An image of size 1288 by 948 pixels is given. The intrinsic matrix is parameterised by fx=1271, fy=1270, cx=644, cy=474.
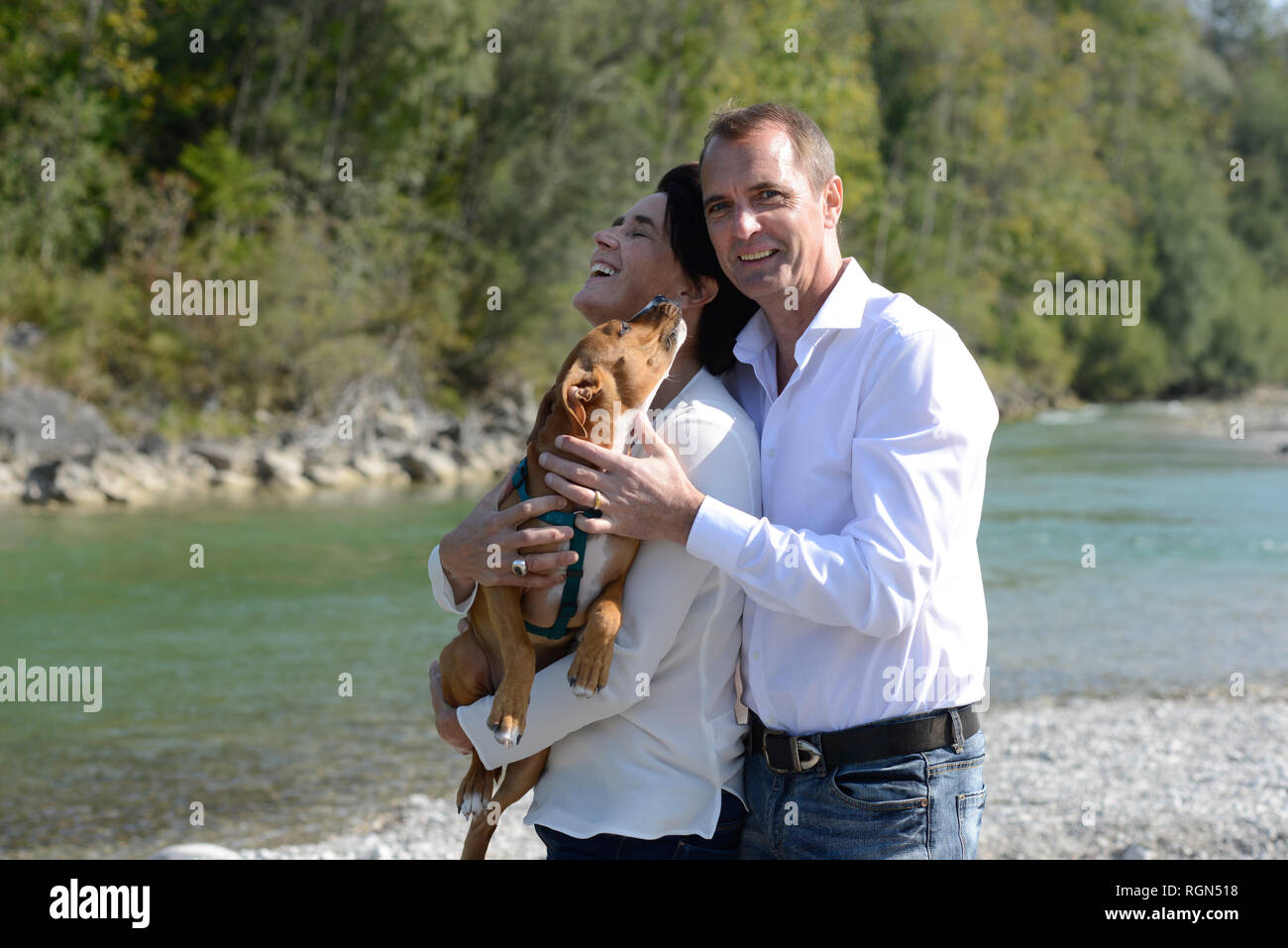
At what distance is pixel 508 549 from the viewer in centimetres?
309

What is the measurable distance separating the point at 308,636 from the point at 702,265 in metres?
11.1

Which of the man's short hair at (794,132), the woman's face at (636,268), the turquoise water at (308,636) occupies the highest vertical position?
the man's short hair at (794,132)

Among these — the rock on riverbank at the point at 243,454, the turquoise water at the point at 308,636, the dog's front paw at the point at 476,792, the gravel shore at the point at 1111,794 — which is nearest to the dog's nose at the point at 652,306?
the dog's front paw at the point at 476,792

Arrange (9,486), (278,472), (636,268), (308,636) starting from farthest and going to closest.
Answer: (278,472) < (9,486) < (308,636) < (636,268)

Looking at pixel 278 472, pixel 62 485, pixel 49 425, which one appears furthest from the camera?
pixel 278 472

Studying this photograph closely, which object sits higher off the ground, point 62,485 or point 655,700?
point 655,700

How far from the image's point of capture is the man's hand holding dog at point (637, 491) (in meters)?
2.88

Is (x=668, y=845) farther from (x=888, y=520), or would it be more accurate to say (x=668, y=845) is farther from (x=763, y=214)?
(x=763, y=214)

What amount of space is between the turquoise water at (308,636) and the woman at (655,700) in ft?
18.5

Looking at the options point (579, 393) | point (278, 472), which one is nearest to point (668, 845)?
point (579, 393)

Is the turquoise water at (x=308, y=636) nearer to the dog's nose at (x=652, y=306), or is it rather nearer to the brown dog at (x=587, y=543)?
the brown dog at (x=587, y=543)

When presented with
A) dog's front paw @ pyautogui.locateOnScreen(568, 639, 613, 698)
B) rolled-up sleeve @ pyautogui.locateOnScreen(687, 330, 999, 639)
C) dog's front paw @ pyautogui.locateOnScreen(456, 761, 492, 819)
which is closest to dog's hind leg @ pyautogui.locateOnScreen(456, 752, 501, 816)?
dog's front paw @ pyautogui.locateOnScreen(456, 761, 492, 819)

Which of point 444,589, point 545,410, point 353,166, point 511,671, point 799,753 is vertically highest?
point 353,166

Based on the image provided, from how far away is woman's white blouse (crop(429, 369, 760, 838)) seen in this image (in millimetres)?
2947
